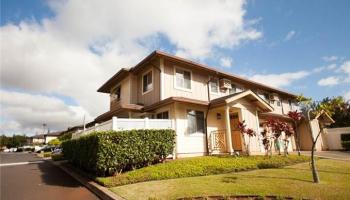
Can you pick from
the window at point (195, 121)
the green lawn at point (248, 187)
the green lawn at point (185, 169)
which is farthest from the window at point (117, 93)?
the green lawn at point (248, 187)

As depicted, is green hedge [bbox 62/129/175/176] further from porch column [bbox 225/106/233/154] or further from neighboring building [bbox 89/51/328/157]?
porch column [bbox 225/106/233/154]

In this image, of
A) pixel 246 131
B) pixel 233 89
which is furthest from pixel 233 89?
pixel 246 131

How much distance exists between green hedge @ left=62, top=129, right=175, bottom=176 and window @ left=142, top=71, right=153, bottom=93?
200 inches

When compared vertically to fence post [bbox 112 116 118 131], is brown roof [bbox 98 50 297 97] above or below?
above

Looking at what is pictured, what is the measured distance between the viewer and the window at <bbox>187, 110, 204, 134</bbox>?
13586mm

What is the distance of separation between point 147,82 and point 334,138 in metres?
21.6

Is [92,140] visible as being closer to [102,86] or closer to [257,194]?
[257,194]

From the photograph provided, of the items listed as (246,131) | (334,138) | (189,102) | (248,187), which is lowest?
(248,187)

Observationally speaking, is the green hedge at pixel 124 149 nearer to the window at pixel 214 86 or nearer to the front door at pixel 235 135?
the front door at pixel 235 135

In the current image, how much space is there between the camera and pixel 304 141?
22578 millimetres

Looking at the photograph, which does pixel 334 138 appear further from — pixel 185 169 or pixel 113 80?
pixel 113 80

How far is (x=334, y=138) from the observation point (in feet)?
79.1

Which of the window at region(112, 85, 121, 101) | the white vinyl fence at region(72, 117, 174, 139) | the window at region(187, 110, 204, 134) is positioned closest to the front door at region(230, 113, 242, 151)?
the window at region(187, 110, 204, 134)

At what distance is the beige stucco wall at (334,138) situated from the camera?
931 inches
